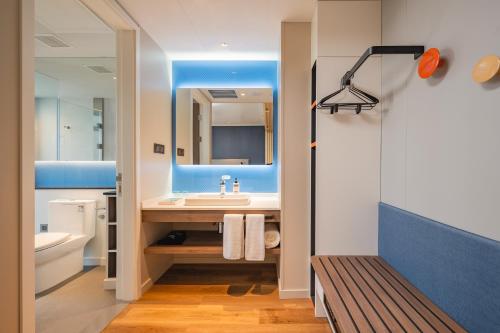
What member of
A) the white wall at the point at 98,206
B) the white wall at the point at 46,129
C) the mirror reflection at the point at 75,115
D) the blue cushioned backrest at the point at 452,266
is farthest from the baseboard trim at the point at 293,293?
the white wall at the point at 46,129

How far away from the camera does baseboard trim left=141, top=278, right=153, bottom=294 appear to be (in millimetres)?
2307

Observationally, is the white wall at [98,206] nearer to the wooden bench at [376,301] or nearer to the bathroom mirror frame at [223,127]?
the bathroom mirror frame at [223,127]

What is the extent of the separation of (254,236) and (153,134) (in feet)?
4.69

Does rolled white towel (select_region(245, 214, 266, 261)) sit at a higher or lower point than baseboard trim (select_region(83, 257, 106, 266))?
higher

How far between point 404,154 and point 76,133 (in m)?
3.52

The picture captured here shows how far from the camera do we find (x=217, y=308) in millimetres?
2098

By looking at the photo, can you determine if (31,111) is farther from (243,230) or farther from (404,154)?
(404,154)

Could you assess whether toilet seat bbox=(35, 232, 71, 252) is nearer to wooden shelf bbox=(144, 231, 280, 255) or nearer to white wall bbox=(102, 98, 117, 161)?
wooden shelf bbox=(144, 231, 280, 255)

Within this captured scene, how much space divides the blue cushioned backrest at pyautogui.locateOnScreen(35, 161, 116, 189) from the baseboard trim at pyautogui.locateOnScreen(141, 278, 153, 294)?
1.23 m

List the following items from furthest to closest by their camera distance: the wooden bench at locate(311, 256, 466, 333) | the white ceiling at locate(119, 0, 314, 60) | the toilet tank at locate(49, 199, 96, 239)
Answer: the toilet tank at locate(49, 199, 96, 239)
the white ceiling at locate(119, 0, 314, 60)
the wooden bench at locate(311, 256, 466, 333)

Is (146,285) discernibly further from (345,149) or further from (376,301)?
(345,149)

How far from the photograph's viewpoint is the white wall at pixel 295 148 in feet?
7.08

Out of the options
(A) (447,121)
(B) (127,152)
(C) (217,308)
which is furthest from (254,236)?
(A) (447,121)

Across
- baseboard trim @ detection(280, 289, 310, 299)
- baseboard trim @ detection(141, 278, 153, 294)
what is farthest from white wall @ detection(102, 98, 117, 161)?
baseboard trim @ detection(280, 289, 310, 299)
